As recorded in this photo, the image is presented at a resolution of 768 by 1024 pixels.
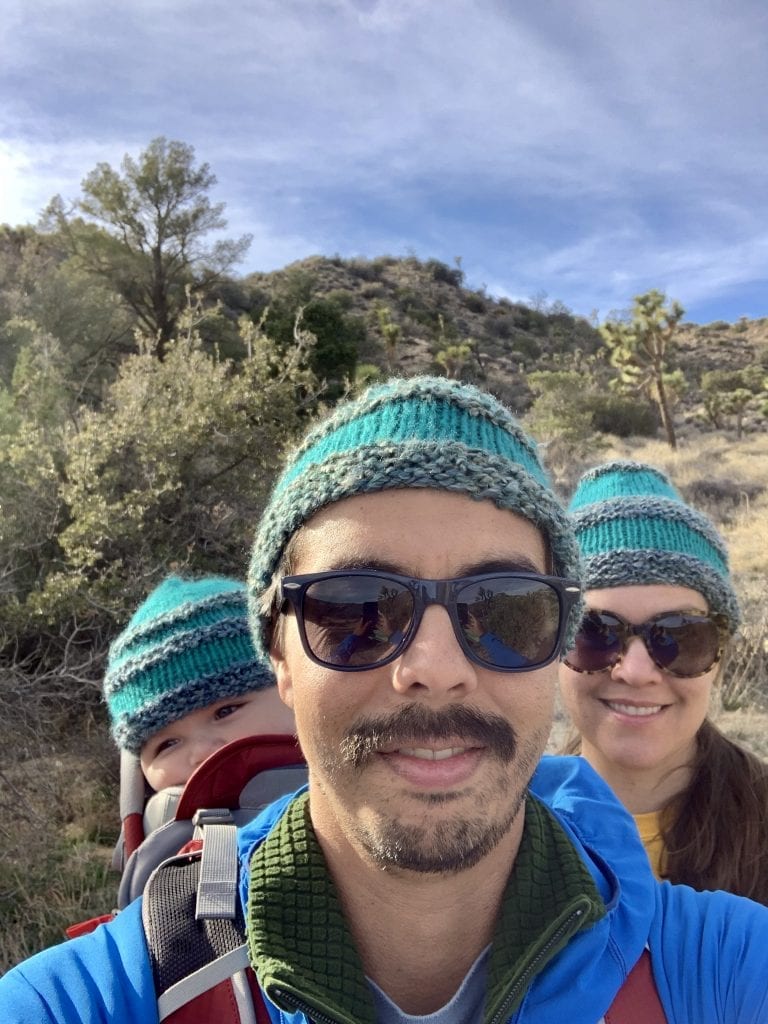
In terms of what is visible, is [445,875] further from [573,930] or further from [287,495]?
[287,495]

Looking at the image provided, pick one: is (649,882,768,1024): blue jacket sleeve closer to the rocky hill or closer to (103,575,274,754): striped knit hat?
(103,575,274,754): striped knit hat

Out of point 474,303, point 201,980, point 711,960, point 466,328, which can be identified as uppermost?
point 474,303

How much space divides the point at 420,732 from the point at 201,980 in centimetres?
53

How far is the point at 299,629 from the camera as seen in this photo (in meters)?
1.40

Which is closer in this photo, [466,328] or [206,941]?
[206,941]

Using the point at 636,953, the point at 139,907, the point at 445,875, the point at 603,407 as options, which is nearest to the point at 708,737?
the point at 636,953

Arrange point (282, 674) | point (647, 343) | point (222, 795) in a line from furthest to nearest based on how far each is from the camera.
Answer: point (647, 343)
point (222, 795)
point (282, 674)

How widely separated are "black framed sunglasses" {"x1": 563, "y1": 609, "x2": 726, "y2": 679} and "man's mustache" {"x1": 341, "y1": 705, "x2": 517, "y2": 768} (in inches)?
38.5

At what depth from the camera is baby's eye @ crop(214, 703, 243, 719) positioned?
8.08 feet

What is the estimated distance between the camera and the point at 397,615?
53.2 inches

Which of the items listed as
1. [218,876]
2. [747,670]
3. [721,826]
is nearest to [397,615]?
[218,876]

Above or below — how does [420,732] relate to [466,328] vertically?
below

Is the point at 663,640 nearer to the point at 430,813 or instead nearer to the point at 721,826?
the point at 721,826

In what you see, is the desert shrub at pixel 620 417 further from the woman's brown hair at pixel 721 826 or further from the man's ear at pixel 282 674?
the man's ear at pixel 282 674
